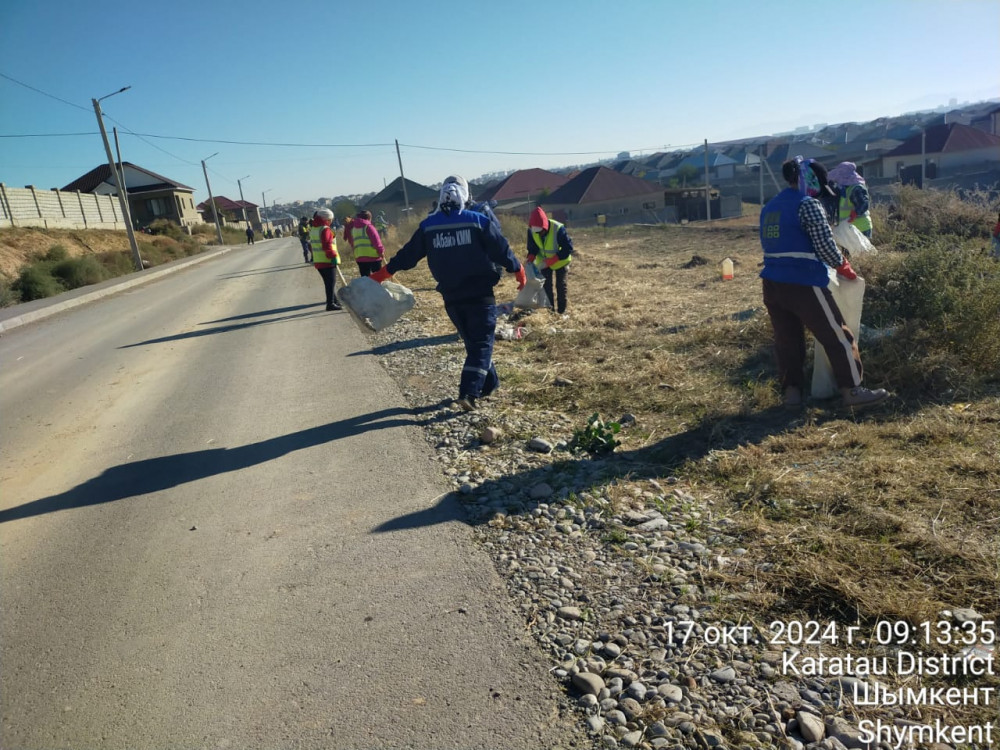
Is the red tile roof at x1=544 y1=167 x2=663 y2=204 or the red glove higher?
the red tile roof at x1=544 y1=167 x2=663 y2=204

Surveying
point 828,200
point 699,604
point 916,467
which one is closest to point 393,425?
point 699,604

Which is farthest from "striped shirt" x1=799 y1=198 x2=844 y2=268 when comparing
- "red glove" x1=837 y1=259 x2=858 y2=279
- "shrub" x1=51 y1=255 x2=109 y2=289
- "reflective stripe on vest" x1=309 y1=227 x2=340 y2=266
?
"shrub" x1=51 y1=255 x2=109 y2=289

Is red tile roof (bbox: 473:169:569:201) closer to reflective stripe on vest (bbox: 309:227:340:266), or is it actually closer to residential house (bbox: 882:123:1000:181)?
residential house (bbox: 882:123:1000:181)

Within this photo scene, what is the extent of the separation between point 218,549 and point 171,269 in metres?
29.8

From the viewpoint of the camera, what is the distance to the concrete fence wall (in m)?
37.1

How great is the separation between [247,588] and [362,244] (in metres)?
8.65

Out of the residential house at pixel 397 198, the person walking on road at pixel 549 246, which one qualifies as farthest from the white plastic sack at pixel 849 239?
the residential house at pixel 397 198

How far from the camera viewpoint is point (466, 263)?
553 centimetres

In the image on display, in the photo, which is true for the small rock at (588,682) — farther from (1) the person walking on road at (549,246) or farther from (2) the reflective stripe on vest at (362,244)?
(2) the reflective stripe on vest at (362,244)

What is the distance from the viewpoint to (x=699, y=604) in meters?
2.88

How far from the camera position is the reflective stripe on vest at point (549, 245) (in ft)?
31.4

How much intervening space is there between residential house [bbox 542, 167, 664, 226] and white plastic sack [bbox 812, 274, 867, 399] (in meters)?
50.5

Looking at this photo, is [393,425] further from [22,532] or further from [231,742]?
[231,742]

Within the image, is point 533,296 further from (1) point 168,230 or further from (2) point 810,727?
(1) point 168,230
